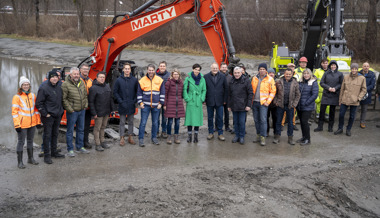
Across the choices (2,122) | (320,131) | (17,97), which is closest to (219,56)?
(320,131)

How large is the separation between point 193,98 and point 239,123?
4.15ft

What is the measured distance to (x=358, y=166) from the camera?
7652 mm

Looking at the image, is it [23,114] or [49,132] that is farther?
[49,132]

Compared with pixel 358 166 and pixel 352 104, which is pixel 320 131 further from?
pixel 358 166

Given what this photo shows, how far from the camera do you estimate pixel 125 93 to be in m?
8.79

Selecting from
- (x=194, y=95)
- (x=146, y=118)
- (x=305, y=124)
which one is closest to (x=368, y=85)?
(x=305, y=124)

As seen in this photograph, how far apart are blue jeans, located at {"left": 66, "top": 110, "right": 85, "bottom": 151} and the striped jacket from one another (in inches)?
53.3

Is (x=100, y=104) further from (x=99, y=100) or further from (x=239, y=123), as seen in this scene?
(x=239, y=123)

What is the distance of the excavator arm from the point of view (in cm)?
927

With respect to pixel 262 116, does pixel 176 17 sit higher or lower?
higher

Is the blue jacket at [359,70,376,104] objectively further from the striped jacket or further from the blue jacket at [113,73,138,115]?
the blue jacket at [113,73,138,115]

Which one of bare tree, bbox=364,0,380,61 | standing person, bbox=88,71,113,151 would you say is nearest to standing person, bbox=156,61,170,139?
standing person, bbox=88,71,113,151

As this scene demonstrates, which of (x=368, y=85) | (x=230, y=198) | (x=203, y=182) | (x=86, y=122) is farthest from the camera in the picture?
(x=368, y=85)

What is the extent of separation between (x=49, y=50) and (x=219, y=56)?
25.4 m
